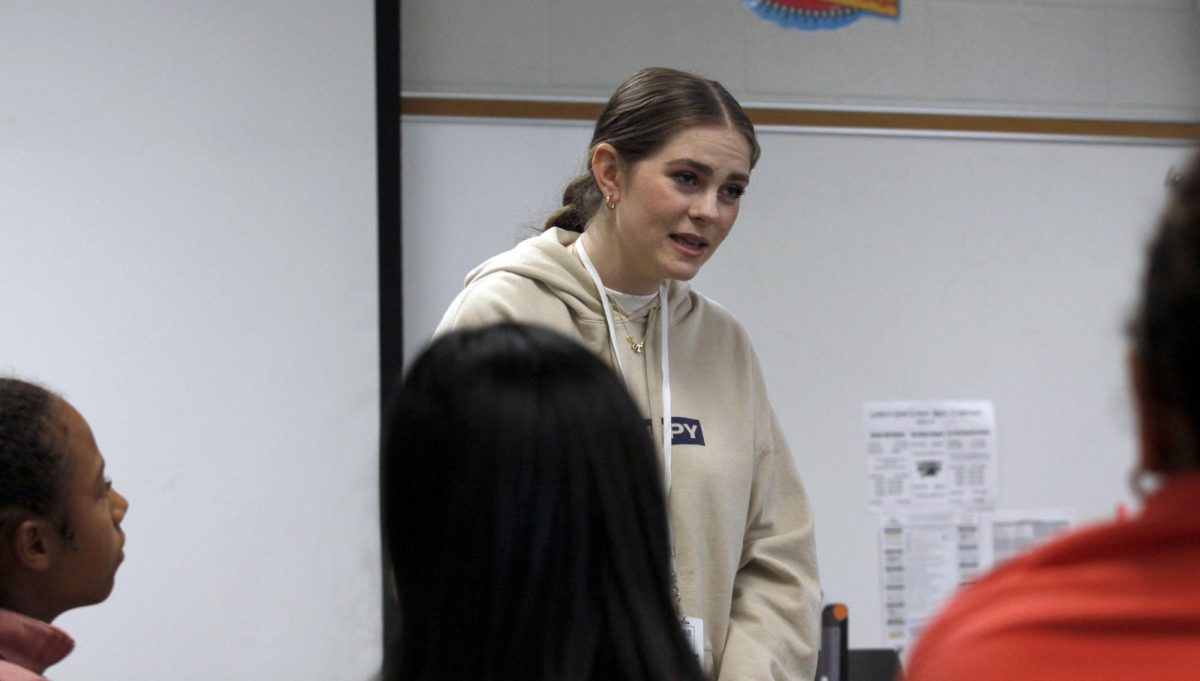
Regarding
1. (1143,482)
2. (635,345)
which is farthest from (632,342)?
(1143,482)

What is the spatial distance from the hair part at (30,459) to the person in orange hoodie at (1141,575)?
3.51 feet

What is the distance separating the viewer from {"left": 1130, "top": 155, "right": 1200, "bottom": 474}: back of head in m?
0.54

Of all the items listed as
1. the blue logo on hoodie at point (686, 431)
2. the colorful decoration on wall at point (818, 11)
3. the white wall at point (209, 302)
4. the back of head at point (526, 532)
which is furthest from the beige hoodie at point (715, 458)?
the colorful decoration on wall at point (818, 11)

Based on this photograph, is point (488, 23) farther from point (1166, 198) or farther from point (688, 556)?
point (1166, 198)

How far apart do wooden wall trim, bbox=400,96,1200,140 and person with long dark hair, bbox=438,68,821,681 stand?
3.96ft

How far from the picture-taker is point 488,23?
2900mm

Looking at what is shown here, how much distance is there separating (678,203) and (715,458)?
13.3 inches

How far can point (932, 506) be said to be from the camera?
308 centimetres

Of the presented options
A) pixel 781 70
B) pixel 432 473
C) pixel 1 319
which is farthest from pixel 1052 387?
pixel 432 473

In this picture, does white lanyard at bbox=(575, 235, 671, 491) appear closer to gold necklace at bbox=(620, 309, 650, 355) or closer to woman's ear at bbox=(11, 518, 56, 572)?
gold necklace at bbox=(620, 309, 650, 355)

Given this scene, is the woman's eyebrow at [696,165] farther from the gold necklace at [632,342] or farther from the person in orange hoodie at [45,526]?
the person in orange hoodie at [45,526]

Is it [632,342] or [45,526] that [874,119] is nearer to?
[632,342]

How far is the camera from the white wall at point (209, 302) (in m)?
2.62

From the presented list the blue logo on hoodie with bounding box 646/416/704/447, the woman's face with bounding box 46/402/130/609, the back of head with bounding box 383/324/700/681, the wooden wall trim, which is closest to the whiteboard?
the wooden wall trim
